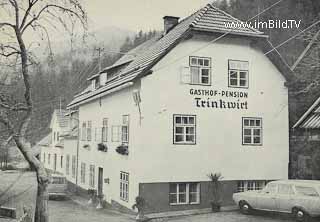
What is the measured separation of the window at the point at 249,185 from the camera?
1545cm

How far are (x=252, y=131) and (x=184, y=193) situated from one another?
344 centimetres

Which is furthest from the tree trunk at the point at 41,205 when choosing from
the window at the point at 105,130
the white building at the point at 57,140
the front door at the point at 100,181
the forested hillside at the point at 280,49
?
the white building at the point at 57,140

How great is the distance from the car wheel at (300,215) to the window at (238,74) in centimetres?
509

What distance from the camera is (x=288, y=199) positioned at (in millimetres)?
12539

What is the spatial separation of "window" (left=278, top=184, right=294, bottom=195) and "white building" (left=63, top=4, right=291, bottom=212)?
96.4 inches

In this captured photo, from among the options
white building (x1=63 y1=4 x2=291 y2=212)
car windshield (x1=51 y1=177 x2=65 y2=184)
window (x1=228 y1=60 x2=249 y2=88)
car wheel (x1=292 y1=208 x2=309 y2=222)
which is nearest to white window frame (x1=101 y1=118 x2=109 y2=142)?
white building (x1=63 y1=4 x2=291 y2=212)

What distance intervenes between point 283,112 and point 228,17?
13.5ft

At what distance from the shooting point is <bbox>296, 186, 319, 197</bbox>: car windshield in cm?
1195

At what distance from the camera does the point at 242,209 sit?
45.6ft

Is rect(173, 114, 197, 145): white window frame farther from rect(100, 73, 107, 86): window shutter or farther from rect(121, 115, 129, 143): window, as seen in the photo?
rect(100, 73, 107, 86): window shutter

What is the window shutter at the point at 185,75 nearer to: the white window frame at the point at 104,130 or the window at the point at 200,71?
the window at the point at 200,71

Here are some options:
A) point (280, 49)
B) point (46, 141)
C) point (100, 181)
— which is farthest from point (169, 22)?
point (46, 141)

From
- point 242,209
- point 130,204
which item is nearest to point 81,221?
point 130,204

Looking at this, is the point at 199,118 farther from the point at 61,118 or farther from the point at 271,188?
the point at 61,118
